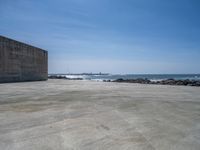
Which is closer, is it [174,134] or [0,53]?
[174,134]

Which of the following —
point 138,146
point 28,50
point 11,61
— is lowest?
point 138,146

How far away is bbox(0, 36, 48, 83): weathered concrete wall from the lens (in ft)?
67.1

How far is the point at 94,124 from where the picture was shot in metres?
3.54

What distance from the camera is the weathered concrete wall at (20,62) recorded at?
20.5 meters

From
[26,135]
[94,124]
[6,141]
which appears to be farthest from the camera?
[94,124]

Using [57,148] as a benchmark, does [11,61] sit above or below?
above

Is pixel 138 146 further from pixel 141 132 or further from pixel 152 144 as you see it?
pixel 141 132

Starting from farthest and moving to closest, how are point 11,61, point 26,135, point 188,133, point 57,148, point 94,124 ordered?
point 11,61 → point 94,124 → point 188,133 → point 26,135 → point 57,148

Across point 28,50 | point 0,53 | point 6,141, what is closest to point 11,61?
point 0,53

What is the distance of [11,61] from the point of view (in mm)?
21797

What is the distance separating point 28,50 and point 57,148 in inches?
1029

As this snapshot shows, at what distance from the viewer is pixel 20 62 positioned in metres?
23.9

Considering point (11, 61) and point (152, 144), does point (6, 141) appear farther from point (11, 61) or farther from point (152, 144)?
point (11, 61)

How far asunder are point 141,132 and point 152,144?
0.51 m
